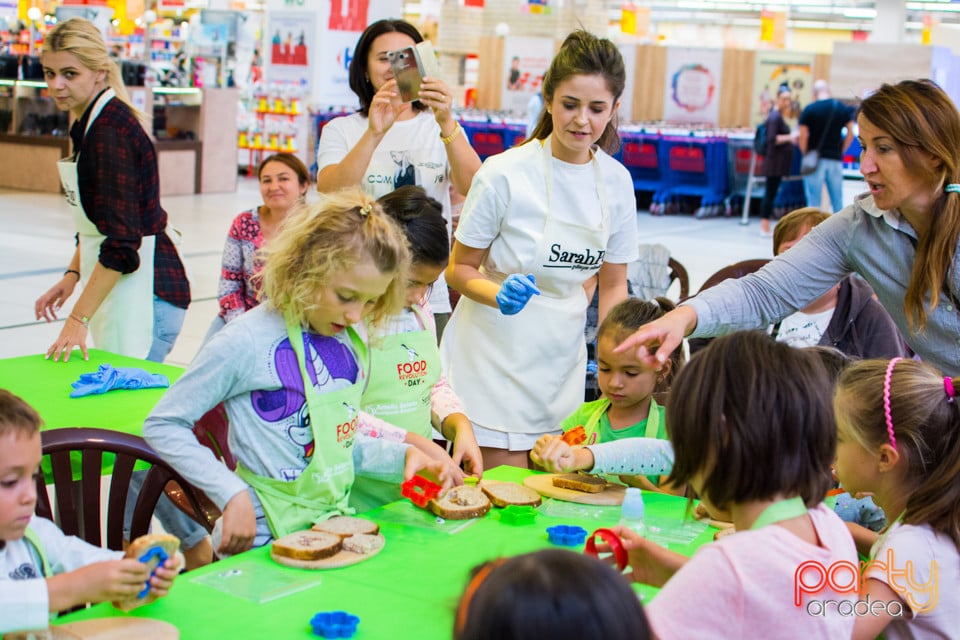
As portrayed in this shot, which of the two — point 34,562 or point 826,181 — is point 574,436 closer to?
point 34,562

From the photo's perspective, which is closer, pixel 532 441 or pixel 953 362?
pixel 953 362

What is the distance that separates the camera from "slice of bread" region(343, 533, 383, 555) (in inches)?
74.7

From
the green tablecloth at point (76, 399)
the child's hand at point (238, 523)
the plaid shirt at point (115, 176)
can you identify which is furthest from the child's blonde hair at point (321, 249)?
the plaid shirt at point (115, 176)

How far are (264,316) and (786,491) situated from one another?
101cm

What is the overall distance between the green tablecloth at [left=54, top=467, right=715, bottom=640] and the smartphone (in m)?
1.54

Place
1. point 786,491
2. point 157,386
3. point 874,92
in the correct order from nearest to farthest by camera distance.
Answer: point 786,491 → point 874,92 → point 157,386

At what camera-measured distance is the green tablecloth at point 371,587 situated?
5.26 feet

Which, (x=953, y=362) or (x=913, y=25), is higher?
(x=913, y=25)

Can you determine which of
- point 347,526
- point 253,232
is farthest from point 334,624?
point 253,232

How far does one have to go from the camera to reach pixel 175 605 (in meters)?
1.65

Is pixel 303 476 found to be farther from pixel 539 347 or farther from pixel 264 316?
pixel 539 347

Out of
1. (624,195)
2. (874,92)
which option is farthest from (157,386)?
(874,92)

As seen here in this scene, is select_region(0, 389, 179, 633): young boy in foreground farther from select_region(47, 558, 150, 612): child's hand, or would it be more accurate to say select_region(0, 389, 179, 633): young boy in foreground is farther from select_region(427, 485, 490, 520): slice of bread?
select_region(427, 485, 490, 520): slice of bread

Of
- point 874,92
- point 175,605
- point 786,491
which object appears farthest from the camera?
point 874,92
